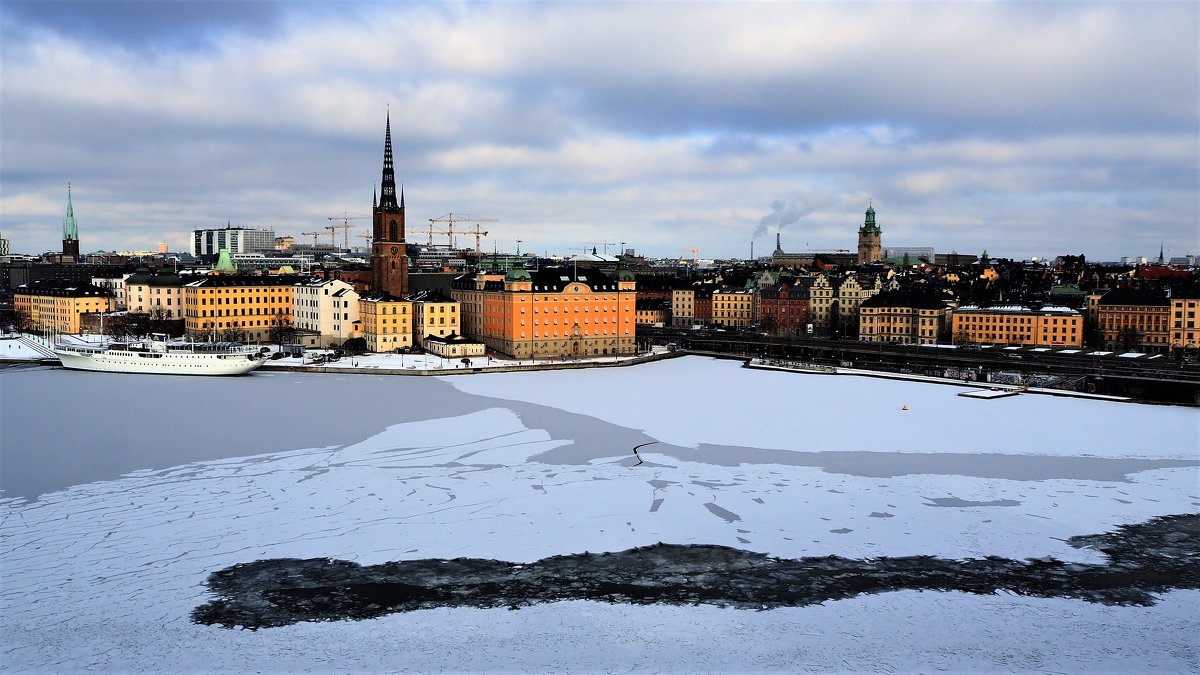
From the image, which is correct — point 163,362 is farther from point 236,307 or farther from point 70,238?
point 70,238

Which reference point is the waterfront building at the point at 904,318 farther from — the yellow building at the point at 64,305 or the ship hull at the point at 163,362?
the yellow building at the point at 64,305

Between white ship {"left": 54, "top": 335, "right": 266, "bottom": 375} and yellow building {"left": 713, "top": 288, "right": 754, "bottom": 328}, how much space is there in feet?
113

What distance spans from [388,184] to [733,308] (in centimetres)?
2533

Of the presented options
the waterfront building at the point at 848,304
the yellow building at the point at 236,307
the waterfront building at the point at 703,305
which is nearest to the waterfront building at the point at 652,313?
the waterfront building at the point at 703,305

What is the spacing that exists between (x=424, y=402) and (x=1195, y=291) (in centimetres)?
3978

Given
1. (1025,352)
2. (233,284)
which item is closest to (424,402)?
(233,284)

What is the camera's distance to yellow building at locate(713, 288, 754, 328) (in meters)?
63.4

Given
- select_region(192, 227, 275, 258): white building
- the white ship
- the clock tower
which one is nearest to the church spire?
the clock tower

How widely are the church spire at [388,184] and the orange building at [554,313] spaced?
28.1 ft

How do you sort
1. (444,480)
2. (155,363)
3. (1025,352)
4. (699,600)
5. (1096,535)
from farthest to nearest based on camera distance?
1. (1025,352)
2. (155,363)
3. (444,480)
4. (1096,535)
5. (699,600)

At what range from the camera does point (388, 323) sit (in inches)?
1689

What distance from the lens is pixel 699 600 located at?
11672mm

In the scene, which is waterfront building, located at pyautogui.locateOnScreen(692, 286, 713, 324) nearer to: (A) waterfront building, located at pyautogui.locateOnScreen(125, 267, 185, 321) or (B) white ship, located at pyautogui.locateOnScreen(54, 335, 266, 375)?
(A) waterfront building, located at pyautogui.locateOnScreen(125, 267, 185, 321)

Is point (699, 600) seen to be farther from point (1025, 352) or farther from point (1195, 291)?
point (1195, 291)
